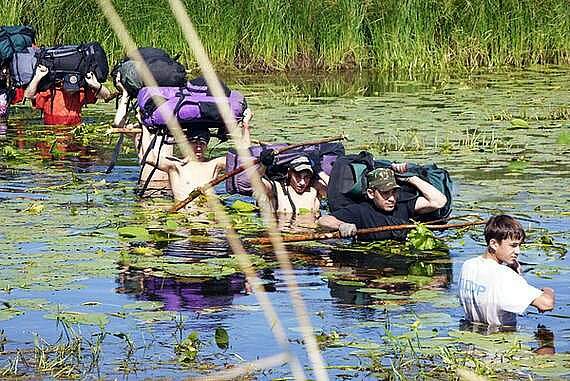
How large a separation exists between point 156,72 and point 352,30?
10.1 metres

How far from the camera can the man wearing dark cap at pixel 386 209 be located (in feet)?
29.6

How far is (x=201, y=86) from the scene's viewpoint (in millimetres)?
10898

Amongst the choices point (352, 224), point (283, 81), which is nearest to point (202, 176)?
point (352, 224)

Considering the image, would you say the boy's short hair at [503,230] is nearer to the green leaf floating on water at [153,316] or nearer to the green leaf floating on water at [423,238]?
the green leaf floating on water at [153,316]

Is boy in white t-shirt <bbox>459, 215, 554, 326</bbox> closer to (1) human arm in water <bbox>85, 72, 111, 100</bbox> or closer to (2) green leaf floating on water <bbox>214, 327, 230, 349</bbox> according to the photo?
(2) green leaf floating on water <bbox>214, 327, 230, 349</bbox>

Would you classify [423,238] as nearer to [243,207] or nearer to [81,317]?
[243,207]

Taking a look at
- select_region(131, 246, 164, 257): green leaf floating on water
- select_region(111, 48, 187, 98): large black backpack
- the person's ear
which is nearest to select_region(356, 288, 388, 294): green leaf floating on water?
the person's ear

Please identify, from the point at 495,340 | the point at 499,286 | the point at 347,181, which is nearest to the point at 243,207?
the point at 347,181

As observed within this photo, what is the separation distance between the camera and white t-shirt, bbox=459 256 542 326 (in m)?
6.46

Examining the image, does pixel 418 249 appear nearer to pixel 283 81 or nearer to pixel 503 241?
pixel 503 241

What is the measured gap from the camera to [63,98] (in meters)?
16.2

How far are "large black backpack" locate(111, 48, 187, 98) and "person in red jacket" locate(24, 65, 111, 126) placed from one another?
2.79 m

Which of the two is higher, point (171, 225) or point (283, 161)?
point (283, 161)

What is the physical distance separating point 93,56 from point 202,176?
15.5ft
